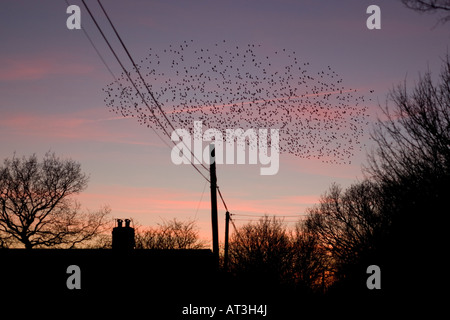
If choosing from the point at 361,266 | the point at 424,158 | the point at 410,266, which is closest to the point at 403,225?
the point at 410,266

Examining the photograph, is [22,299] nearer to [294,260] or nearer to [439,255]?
[439,255]

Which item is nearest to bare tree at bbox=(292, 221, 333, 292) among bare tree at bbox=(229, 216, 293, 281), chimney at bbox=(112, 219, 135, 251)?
bare tree at bbox=(229, 216, 293, 281)

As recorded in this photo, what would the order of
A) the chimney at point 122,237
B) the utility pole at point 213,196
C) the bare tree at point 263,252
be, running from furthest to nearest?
the bare tree at point 263,252
the chimney at point 122,237
the utility pole at point 213,196

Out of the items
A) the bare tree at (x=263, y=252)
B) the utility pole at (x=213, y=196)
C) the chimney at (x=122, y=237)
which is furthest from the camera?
the bare tree at (x=263, y=252)

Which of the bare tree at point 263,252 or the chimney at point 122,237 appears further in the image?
the bare tree at point 263,252

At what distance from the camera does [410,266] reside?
16.6 m

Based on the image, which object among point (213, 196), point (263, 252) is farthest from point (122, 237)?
point (263, 252)

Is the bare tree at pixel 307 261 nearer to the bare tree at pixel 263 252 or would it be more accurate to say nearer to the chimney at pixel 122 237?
the bare tree at pixel 263 252

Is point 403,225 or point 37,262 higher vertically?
point 403,225

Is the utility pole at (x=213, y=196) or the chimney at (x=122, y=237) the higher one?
the utility pole at (x=213, y=196)

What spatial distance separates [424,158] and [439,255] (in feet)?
9.96

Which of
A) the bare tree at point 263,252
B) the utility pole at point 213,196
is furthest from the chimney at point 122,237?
the bare tree at point 263,252
